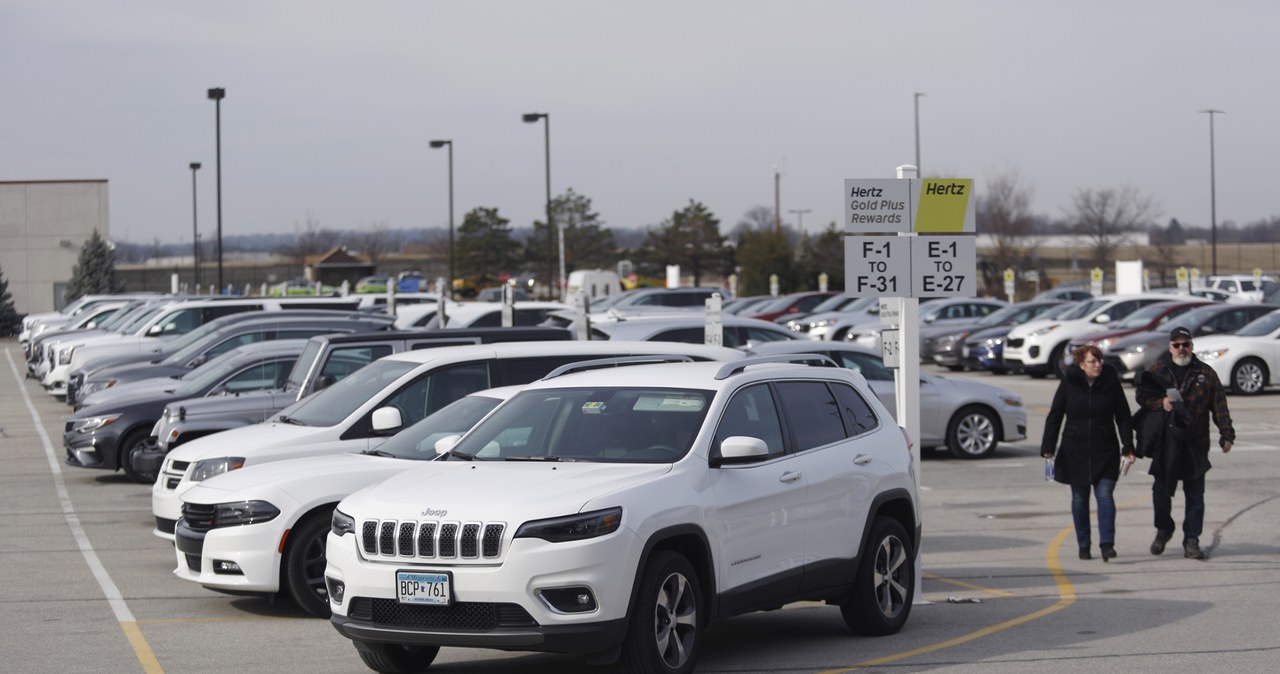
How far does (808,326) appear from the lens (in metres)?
40.8

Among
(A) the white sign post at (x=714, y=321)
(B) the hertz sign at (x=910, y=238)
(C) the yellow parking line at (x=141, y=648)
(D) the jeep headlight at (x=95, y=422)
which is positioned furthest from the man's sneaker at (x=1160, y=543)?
(D) the jeep headlight at (x=95, y=422)

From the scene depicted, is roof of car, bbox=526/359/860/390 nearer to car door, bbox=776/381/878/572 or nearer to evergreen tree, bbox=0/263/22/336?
car door, bbox=776/381/878/572

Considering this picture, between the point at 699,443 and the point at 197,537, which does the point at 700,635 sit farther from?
the point at 197,537

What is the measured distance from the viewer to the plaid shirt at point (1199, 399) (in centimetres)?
1198

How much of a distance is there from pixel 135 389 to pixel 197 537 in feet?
31.4

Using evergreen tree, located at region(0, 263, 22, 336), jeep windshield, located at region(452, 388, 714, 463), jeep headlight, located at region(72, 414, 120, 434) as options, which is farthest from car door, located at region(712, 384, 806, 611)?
evergreen tree, located at region(0, 263, 22, 336)

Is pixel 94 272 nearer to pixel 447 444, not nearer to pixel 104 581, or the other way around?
pixel 104 581

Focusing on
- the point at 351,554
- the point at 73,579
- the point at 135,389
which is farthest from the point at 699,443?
the point at 135,389

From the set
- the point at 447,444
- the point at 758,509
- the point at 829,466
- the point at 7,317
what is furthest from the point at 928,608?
the point at 7,317

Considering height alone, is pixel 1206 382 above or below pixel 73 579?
above

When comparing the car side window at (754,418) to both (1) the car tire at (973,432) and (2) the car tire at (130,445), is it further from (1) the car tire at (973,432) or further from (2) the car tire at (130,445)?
(1) the car tire at (973,432)

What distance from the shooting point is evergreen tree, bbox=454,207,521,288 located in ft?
321

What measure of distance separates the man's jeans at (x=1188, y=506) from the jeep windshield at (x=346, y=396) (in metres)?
6.25

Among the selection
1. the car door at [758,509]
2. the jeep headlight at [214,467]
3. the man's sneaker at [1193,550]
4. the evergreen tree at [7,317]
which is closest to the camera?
the car door at [758,509]
